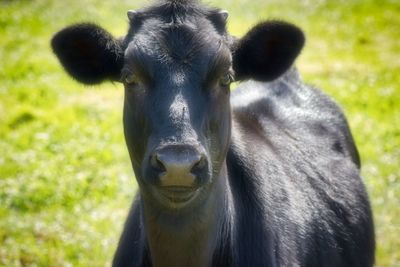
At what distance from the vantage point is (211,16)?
424 cm

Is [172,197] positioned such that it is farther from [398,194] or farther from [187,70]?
[398,194]

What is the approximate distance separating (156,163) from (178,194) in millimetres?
240

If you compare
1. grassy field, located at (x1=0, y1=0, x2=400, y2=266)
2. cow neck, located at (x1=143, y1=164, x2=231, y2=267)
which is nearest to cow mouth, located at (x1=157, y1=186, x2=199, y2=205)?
cow neck, located at (x1=143, y1=164, x2=231, y2=267)

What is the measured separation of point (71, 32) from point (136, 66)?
81 cm

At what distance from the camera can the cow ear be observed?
438cm

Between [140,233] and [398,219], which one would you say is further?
[398,219]

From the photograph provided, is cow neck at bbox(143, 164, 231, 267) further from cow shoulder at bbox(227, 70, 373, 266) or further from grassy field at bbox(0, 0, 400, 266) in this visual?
grassy field at bbox(0, 0, 400, 266)

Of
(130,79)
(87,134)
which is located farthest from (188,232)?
(87,134)

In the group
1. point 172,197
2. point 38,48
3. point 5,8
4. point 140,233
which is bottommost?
point 140,233

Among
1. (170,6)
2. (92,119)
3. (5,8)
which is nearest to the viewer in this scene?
(170,6)

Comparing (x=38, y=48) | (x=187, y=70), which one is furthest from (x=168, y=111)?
(x=38, y=48)

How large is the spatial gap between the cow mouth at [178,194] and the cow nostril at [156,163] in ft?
0.43

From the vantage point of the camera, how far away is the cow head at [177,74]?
11.2 ft

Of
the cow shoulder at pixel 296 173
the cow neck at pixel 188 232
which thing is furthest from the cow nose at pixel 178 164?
the cow shoulder at pixel 296 173
